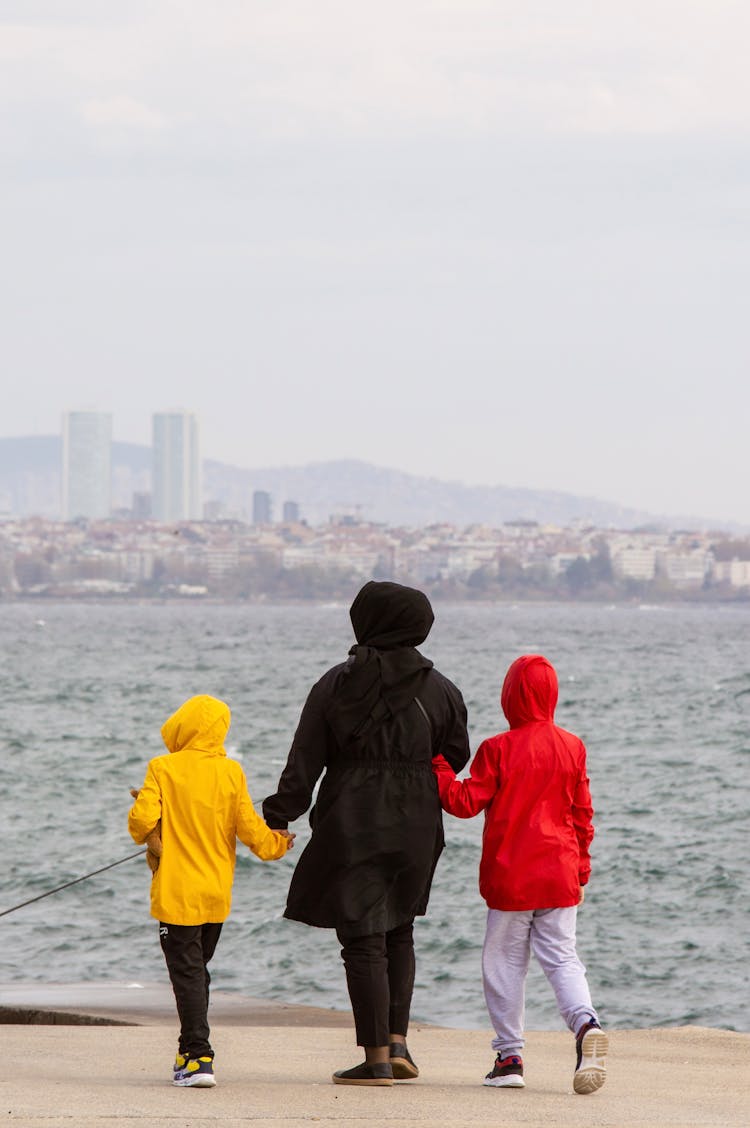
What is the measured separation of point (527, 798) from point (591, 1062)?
0.82 meters

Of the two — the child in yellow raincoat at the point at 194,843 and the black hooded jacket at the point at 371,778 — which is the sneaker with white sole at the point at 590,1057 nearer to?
the black hooded jacket at the point at 371,778

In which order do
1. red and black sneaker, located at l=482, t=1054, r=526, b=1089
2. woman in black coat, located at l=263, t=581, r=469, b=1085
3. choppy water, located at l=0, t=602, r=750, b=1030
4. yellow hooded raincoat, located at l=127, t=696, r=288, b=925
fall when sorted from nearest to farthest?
1. woman in black coat, located at l=263, t=581, r=469, b=1085
2. yellow hooded raincoat, located at l=127, t=696, r=288, b=925
3. red and black sneaker, located at l=482, t=1054, r=526, b=1089
4. choppy water, located at l=0, t=602, r=750, b=1030

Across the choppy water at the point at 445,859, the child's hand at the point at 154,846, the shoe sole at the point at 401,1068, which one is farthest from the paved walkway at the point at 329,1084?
the choppy water at the point at 445,859

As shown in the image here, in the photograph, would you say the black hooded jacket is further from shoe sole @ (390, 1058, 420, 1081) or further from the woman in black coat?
shoe sole @ (390, 1058, 420, 1081)

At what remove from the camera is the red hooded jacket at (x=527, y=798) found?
5469 mm

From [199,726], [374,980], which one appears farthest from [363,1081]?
[199,726]

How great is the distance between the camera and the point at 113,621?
14412 centimetres

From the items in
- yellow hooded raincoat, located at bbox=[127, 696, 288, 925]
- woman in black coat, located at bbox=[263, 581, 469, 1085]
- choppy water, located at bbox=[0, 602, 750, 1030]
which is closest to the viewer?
woman in black coat, located at bbox=[263, 581, 469, 1085]

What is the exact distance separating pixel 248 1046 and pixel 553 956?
1.65 metres

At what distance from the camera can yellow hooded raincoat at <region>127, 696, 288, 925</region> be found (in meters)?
5.46


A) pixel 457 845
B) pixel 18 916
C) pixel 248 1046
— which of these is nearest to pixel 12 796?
pixel 457 845

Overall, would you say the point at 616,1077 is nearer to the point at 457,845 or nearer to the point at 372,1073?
the point at 372,1073

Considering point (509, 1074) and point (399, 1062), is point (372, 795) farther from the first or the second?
point (509, 1074)

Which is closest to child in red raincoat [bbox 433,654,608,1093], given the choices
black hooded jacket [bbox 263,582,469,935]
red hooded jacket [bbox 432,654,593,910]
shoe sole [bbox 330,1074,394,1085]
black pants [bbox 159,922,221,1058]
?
red hooded jacket [bbox 432,654,593,910]
